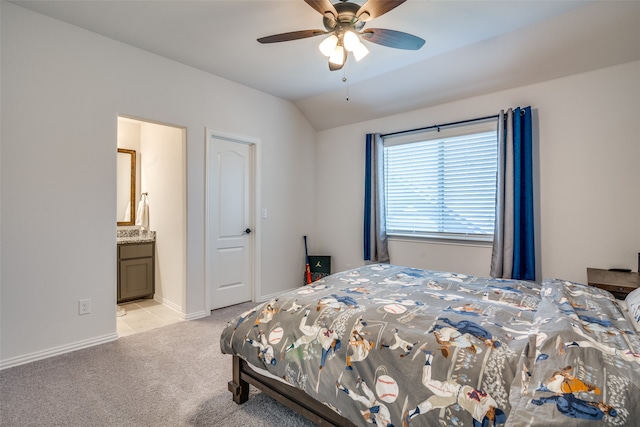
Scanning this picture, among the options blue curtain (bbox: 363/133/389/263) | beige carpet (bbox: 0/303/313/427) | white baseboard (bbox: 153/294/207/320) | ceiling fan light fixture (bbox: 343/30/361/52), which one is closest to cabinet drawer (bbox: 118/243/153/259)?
white baseboard (bbox: 153/294/207/320)

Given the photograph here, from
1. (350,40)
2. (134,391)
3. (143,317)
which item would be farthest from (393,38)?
(143,317)

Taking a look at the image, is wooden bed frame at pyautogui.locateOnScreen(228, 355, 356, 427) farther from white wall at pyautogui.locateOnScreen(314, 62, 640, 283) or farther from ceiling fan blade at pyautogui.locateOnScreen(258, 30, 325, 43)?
white wall at pyautogui.locateOnScreen(314, 62, 640, 283)

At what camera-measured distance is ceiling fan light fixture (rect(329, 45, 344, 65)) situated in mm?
2174

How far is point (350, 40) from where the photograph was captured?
2027mm

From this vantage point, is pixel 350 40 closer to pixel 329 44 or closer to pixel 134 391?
pixel 329 44

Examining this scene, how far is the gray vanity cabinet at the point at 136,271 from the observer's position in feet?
12.5

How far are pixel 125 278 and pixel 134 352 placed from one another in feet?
5.13

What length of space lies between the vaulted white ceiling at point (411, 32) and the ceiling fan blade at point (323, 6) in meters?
0.48

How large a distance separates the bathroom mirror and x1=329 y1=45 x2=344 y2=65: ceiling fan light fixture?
3.34 metres

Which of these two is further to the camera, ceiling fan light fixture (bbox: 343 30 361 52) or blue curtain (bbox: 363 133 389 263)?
blue curtain (bbox: 363 133 389 263)

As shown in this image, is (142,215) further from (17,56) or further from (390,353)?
(390,353)

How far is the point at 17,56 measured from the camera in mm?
2357

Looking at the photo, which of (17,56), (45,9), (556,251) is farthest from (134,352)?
(556,251)

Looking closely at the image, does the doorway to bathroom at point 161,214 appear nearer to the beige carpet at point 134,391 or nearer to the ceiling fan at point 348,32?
the beige carpet at point 134,391
